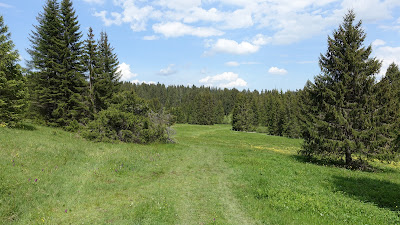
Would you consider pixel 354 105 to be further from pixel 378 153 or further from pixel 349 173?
A: pixel 349 173

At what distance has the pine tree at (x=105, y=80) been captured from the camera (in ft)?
92.9

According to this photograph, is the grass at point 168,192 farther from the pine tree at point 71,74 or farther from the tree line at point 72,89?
the pine tree at point 71,74

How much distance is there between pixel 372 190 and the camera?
1150 cm

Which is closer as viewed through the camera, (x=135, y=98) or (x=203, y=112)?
(x=135, y=98)

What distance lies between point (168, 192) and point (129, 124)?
14.3 meters

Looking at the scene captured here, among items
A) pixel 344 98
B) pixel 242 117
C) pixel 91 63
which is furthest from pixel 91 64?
pixel 242 117

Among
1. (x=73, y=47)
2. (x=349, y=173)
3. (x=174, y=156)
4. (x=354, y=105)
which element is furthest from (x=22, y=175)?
(x=73, y=47)

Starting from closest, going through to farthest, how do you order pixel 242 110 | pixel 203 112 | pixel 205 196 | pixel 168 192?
pixel 205 196, pixel 168 192, pixel 242 110, pixel 203 112

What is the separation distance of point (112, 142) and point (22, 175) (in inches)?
486

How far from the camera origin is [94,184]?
→ 34.2 ft

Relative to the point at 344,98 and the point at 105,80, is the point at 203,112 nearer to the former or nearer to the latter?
the point at 105,80

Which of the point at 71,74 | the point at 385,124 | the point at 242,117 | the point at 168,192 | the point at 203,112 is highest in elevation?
the point at 71,74

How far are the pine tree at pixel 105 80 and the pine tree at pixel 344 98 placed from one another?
2374cm

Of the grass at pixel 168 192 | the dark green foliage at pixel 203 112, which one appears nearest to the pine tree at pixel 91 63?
the grass at pixel 168 192
